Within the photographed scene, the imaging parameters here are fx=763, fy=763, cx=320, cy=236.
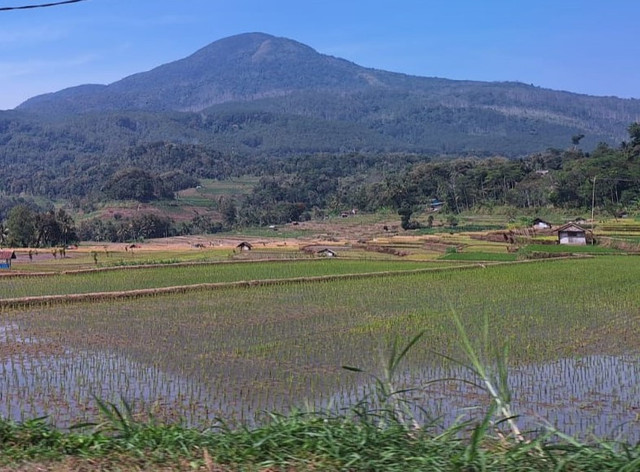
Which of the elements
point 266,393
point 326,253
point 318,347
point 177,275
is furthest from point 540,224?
point 266,393

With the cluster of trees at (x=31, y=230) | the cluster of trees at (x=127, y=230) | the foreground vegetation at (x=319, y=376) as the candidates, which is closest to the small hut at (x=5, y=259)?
the foreground vegetation at (x=319, y=376)

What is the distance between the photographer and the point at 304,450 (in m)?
3.91

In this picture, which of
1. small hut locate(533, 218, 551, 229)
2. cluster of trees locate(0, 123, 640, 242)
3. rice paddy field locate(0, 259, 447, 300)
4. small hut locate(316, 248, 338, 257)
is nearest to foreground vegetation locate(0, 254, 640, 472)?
rice paddy field locate(0, 259, 447, 300)

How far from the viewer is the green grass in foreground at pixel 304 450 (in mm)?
3539

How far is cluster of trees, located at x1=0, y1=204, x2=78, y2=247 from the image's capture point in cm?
4075

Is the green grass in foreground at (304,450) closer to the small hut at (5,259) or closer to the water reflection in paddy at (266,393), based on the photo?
the water reflection in paddy at (266,393)

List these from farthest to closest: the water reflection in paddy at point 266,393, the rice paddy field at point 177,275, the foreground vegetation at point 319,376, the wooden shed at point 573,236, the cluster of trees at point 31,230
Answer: the cluster of trees at point 31,230, the wooden shed at point 573,236, the rice paddy field at point 177,275, the water reflection in paddy at point 266,393, the foreground vegetation at point 319,376

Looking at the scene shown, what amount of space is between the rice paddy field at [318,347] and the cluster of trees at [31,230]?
22.5 meters

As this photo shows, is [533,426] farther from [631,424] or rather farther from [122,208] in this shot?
[122,208]

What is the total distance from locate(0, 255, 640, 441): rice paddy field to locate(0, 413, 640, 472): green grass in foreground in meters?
0.35

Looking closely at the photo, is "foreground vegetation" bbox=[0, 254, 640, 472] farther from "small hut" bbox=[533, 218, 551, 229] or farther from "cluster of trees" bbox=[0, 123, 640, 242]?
"cluster of trees" bbox=[0, 123, 640, 242]

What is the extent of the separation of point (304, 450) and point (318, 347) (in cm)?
691

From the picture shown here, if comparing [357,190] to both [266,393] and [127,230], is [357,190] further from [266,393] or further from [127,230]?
[266,393]

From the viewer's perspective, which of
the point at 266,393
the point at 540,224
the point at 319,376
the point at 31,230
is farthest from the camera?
the point at 540,224
